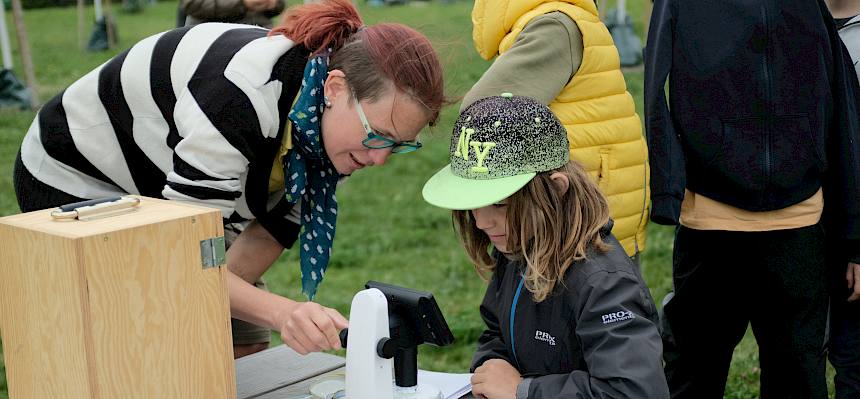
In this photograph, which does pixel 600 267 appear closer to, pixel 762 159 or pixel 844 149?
pixel 762 159

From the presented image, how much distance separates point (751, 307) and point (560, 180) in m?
1.22

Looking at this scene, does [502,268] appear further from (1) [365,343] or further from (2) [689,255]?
(2) [689,255]

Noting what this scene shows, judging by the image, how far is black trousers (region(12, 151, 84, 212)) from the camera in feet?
6.97

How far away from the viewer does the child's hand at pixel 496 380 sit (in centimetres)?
179

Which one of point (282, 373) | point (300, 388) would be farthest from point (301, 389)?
point (282, 373)

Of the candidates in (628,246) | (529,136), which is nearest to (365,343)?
(529,136)

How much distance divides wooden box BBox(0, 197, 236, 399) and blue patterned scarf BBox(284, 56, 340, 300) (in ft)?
1.39

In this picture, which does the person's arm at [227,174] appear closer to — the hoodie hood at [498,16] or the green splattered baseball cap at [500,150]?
the green splattered baseball cap at [500,150]

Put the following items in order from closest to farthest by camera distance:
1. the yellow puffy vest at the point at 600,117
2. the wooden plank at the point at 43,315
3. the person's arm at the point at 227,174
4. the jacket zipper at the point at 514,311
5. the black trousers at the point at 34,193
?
1. the wooden plank at the point at 43,315
2. the person's arm at the point at 227,174
3. the jacket zipper at the point at 514,311
4. the black trousers at the point at 34,193
5. the yellow puffy vest at the point at 600,117

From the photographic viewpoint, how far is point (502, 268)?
6.63 ft

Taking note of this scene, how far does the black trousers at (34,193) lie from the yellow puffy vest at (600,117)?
3.99 feet

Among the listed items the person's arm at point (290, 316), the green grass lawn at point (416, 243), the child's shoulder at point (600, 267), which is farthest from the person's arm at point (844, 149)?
the person's arm at point (290, 316)

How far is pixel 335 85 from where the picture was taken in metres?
1.94

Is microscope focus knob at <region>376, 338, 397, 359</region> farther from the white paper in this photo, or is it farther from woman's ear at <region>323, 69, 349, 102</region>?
woman's ear at <region>323, 69, 349, 102</region>
